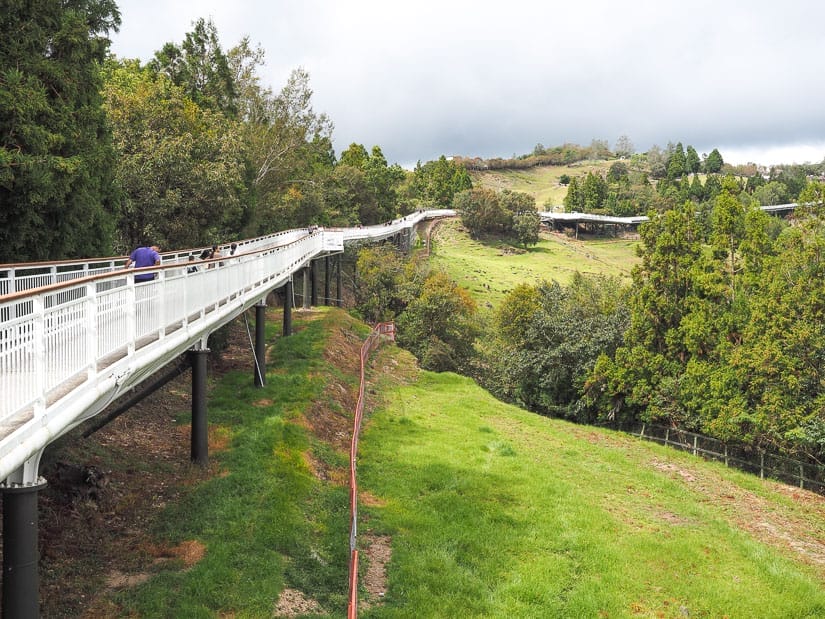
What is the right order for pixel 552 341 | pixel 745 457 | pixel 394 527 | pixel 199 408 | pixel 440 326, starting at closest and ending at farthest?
pixel 394 527 < pixel 199 408 < pixel 745 457 < pixel 552 341 < pixel 440 326

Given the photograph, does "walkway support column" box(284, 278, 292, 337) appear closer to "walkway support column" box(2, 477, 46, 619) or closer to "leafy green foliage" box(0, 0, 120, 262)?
"leafy green foliage" box(0, 0, 120, 262)

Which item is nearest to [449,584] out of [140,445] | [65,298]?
[140,445]

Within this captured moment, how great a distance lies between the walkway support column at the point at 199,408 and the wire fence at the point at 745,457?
787 inches

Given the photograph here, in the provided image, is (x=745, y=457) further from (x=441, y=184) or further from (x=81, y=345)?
(x=441, y=184)

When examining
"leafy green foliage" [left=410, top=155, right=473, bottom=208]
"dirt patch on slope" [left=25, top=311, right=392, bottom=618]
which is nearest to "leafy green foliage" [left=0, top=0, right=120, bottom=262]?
"dirt patch on slope" [left=25, top=311, right=392, bottom=618]

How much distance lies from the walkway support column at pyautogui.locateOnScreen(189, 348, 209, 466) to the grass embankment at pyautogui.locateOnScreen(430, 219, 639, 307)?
44.9 metres

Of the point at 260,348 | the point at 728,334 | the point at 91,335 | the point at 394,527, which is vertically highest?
the point at 91,335

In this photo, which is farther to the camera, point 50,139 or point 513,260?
point 513,260

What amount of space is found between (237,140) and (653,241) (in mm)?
18470

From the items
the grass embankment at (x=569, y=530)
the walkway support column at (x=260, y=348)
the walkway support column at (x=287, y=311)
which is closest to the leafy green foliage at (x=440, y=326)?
the walkway support column at (x=287, y=311)

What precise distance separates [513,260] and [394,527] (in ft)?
231

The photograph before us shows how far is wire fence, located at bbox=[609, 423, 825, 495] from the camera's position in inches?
917

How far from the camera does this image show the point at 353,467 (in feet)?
49.3

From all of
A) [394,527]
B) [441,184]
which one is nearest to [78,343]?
[394,527]
